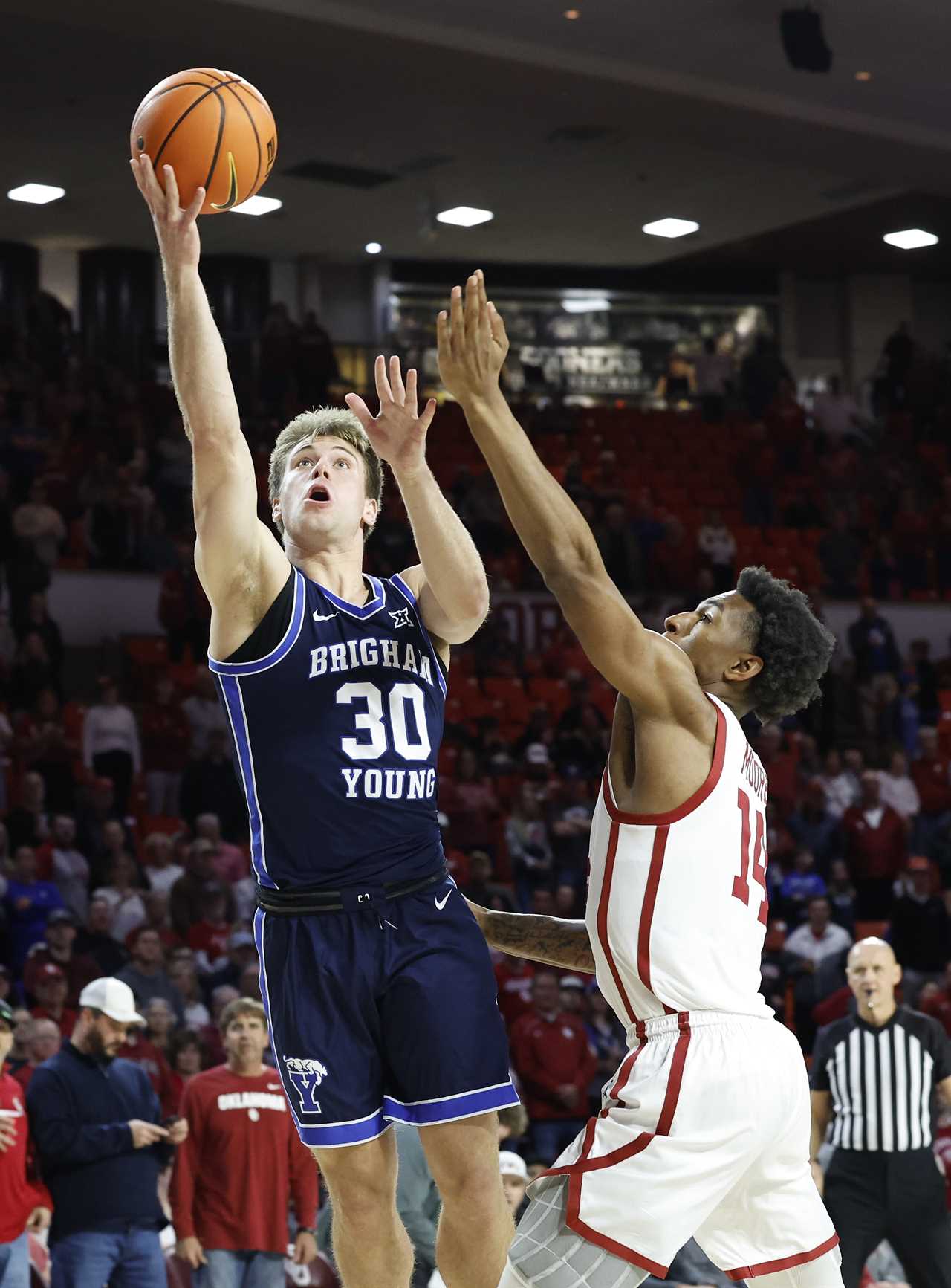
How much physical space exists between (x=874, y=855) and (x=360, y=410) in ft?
36.3

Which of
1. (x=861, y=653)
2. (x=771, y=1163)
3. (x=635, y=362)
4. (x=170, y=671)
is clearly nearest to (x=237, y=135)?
(x=771, y=1163)

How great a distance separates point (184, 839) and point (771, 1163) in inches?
376

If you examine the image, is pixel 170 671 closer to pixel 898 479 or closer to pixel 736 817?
pixel 898 479

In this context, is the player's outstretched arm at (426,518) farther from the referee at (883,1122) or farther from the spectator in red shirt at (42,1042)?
the spectator in red shirt at (42,1042)

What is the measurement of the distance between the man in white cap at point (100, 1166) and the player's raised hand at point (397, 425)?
16.4 ft

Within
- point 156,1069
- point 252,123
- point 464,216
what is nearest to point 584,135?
point 464,216

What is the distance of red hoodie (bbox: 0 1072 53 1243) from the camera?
7.81m

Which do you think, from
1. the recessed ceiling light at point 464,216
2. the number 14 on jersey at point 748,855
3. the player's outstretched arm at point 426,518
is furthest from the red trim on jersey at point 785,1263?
the recessed ceiling light at point 464,216

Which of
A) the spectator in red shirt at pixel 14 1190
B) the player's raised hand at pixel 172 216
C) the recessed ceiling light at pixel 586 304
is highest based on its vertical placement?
the recessed ceiling light at pixel 586 304

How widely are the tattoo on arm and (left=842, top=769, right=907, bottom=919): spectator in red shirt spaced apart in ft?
33.2

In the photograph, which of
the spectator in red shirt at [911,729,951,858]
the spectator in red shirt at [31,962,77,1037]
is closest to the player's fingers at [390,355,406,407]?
the spectator in red shirt at [31,962,77,1037]

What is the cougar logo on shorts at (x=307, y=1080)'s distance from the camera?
3.88 metres

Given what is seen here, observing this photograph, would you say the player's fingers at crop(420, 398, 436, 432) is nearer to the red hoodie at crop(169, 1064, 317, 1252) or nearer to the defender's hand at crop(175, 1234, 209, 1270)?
the red hoodie at crop(169, 1064, 317, 1252)

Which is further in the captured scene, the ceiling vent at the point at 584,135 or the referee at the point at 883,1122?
the ceiling vent at the point at 584,135
